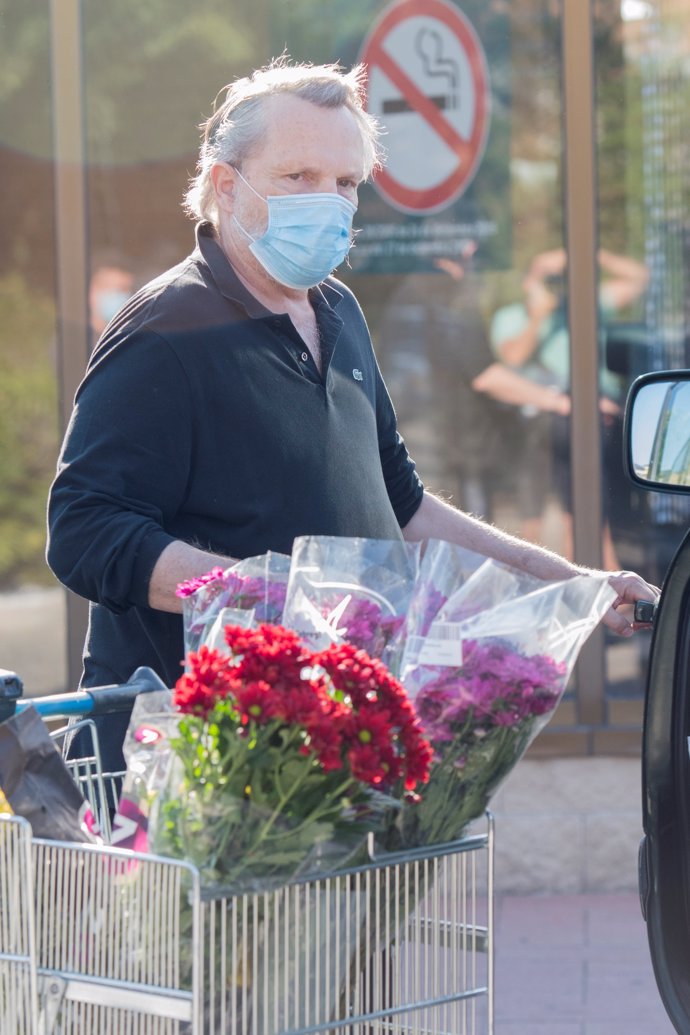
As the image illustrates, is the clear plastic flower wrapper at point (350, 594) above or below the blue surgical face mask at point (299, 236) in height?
below

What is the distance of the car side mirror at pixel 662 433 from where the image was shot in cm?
242

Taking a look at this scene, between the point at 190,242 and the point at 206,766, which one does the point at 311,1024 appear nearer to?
the point at 206,766

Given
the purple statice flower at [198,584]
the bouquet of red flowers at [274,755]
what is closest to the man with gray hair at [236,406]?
the purple statice flower at [198,584]

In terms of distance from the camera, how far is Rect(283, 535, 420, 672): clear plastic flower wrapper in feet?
6.36

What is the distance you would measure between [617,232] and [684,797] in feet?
11.9

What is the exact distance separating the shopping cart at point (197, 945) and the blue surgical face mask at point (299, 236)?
1408 mm

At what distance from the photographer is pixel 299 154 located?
2926mm

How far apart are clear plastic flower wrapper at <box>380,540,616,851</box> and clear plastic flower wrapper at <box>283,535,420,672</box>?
5 cm

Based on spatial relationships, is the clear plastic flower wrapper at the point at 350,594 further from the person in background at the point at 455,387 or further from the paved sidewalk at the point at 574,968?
A: the person in background at the point at 455,387

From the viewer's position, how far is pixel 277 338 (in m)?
2.96

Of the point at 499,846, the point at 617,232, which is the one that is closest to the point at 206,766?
the point at 499,846

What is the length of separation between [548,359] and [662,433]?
337cm

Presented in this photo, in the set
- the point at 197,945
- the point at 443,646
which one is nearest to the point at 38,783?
the point at 197,945

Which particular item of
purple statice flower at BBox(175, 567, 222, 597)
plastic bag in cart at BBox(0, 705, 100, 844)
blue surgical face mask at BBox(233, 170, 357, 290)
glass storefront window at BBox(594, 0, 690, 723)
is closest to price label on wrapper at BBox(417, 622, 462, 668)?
purple statice flower at BBox(175, 567, 222, 597)
